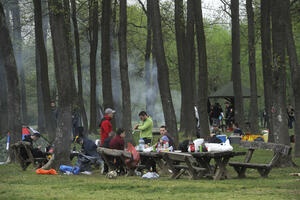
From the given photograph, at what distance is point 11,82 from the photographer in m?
19.8

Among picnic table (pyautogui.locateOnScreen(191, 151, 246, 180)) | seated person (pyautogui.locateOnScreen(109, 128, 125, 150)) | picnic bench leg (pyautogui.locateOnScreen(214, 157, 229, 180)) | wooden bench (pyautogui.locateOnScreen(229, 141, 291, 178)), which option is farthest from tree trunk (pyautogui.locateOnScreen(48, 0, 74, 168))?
wooden bench (pyautogui.locateOnScreen(229, 141, 291, 178))

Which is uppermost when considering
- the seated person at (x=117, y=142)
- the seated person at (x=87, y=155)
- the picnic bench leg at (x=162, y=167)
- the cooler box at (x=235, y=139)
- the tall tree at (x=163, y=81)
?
the tall tree at (x=163, y=81)

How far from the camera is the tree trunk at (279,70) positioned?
53.6ft

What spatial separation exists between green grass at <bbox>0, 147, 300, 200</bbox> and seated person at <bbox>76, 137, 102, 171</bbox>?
0.80 m

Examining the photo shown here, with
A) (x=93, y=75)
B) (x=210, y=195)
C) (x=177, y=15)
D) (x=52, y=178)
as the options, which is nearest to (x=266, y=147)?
(x=210, y=195)

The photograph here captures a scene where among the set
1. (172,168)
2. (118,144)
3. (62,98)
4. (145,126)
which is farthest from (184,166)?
(62,98)

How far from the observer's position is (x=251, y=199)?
10.0 meters

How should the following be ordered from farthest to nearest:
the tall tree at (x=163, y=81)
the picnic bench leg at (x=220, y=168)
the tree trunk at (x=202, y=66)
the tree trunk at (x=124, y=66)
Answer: the tree trunk at (x=124, y=66) < the tree trunk at (x=202, y=66) < the tall tree at (x=163, y=81) < the picnic bench leg at (x=220, y=168)

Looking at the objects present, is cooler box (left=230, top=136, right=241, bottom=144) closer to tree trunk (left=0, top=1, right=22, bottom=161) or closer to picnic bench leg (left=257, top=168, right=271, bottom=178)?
tree trunk (left=0, top=1, right=22, bottom=161)

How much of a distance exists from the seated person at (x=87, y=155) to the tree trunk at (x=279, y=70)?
5.12 meters

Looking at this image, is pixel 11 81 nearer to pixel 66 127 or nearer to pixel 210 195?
pixel 66 127

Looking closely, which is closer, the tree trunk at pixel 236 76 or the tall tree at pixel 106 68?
the tall tree at pixel 106 68

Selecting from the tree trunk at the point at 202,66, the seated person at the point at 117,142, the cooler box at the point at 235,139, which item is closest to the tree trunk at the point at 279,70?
the seated person at the point at 117,142

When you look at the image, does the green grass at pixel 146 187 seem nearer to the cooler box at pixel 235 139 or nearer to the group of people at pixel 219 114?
the cooler box at pixel 235 139
